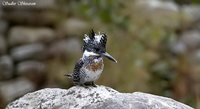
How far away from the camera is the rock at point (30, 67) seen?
385 inches

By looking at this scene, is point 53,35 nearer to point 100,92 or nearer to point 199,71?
point 199,71

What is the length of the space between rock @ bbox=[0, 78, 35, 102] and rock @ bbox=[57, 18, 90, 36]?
44.6 inches

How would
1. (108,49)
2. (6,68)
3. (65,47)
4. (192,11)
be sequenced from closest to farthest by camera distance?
(108,49) < (6,68) < (65,47) < (192,11)

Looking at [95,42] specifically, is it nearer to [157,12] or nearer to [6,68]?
[6,68]

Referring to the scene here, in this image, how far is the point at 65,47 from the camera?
9.87m

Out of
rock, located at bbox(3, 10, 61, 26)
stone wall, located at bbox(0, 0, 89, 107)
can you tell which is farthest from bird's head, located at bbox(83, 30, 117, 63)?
rock, located at bbox(3, 10, 61, 26)

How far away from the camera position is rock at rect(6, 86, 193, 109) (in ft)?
13.4

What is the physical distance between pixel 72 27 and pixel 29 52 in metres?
0.88

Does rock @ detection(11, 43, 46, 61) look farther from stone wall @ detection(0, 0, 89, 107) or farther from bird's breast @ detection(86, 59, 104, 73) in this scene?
bird's breast @ detection(86, 59, 104, 73)

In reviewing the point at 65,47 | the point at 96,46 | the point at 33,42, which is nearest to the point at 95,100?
the point at 96,46

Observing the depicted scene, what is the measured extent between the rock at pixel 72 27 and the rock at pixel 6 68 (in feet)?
3.45

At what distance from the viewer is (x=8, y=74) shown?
9.81m

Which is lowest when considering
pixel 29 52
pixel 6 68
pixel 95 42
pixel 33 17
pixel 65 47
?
pixel 6 68

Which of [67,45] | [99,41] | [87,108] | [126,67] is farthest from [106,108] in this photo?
[67,45]
